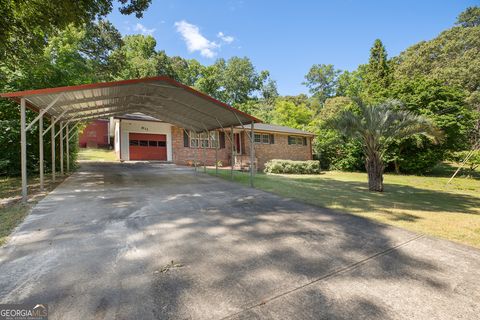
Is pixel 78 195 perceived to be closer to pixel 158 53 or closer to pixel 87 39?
pixel 87 39

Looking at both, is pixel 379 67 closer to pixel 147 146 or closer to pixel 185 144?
pixel 185 144

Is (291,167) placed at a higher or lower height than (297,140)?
lower

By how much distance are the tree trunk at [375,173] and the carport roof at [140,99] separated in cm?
486

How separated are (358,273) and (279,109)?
34.1 metres

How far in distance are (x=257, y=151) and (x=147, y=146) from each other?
9814mm

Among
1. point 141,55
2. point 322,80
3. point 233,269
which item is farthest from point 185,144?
point 322,80

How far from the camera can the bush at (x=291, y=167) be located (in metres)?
15.9

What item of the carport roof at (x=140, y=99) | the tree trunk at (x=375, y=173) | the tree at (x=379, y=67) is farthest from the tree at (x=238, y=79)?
the tree trunk at (x=375, y=173)

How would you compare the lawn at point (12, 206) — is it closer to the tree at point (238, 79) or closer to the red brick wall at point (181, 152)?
the red brick wall at point (181, 152)

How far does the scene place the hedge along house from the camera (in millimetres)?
18281

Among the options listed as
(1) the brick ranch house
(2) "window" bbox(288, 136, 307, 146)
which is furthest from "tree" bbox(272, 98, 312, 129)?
(1) the brick ranch house

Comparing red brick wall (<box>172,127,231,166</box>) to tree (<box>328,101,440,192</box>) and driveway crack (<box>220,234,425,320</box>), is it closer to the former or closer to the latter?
tree (<box>328,101,440,192</box>)

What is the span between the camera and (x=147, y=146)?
19.4m

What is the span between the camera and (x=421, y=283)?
2.30 m
